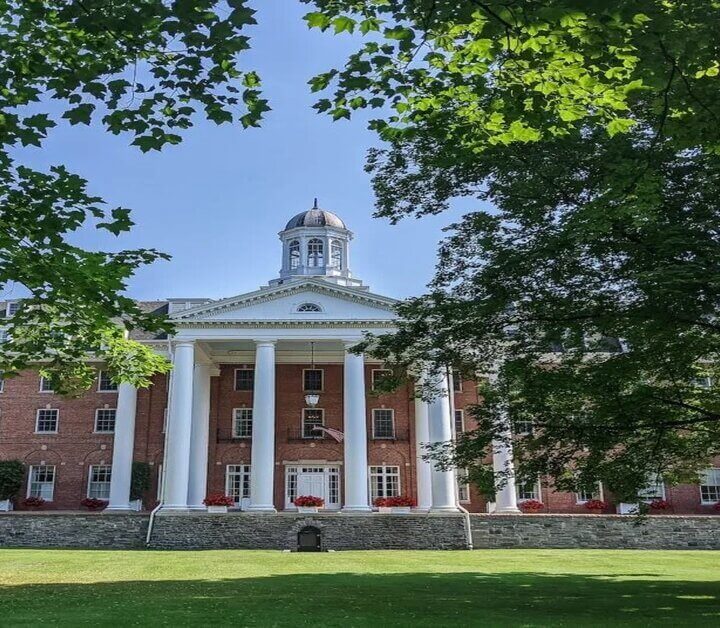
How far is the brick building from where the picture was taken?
37594 millimetres

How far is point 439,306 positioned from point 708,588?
9.38 m

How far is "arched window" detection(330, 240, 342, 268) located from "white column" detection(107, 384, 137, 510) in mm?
15819

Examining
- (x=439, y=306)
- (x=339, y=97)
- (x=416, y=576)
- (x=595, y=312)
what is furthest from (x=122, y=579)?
(x=339, y=97)

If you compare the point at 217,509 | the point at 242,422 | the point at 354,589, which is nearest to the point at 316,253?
the point at 242,422

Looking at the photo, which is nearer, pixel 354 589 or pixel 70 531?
pixel 354 589

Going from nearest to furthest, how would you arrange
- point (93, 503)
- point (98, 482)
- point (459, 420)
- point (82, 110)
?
point (82, 110) → point (93, 503) → point (98, 482) → point (459, 420)

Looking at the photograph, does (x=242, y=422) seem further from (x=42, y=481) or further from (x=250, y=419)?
(x=42, y=481)

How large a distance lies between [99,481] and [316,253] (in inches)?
773

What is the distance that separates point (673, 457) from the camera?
16656mm

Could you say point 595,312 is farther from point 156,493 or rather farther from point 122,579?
point 156,493

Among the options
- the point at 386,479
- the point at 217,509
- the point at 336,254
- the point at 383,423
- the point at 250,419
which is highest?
the point at 336,254

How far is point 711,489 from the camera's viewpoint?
137 feet

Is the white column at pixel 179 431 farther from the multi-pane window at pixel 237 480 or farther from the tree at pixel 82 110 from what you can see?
the tree at pixel 82 110

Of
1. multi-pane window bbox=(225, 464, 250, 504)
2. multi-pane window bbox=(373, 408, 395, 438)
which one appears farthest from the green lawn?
multi-pane window bbox=(373, 408, 395, 438)
